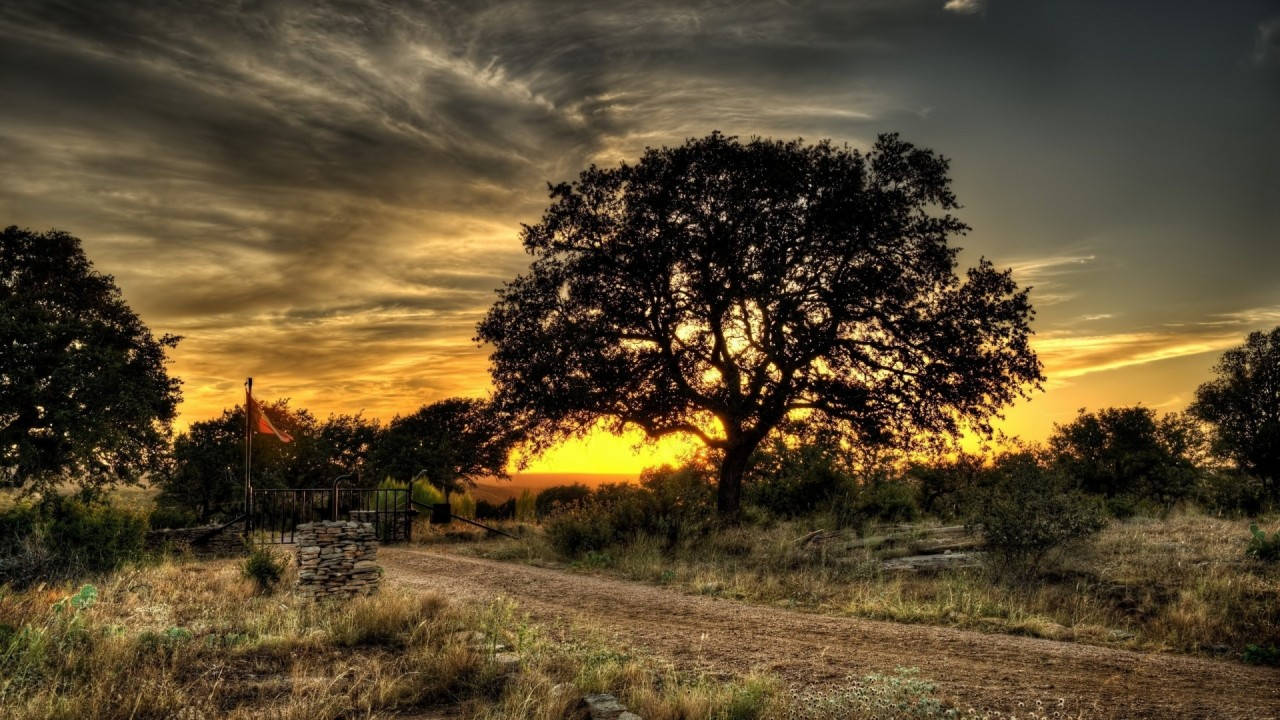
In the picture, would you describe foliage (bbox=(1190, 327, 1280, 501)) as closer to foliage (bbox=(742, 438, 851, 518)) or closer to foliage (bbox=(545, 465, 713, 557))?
foliage (bbox=(742, 438, 851, 518))

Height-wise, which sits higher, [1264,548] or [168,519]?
[1264,548]

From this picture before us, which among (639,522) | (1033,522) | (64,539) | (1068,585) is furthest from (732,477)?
(64,539)

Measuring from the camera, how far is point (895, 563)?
14992 millimetres

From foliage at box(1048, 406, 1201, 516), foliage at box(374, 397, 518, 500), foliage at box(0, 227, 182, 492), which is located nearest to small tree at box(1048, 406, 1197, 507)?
foliage at box(1048, 406, 1201, 516)

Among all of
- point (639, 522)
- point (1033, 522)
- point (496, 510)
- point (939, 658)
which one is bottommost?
point (496, 510)

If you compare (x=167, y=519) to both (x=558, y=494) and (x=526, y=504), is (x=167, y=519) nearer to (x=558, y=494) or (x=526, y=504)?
(x=526, y=504)

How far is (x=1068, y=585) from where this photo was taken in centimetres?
1248

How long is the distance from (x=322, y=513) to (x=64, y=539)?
14157 millimetres

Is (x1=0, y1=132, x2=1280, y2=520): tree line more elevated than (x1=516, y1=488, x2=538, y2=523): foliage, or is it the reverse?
(x1=0, y1=132, x2=1280, y2=520): tree line

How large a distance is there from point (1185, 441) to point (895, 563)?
96.9 ft

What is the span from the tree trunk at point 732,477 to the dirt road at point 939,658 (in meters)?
8.01

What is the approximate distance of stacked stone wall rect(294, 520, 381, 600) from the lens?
13.2 meters

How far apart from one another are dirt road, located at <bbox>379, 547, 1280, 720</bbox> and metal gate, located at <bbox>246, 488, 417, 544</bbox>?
10.2 m

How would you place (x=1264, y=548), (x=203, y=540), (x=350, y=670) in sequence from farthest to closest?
(x=203, y=540) < (x=1264, y=548) < (x=350, y=670)
